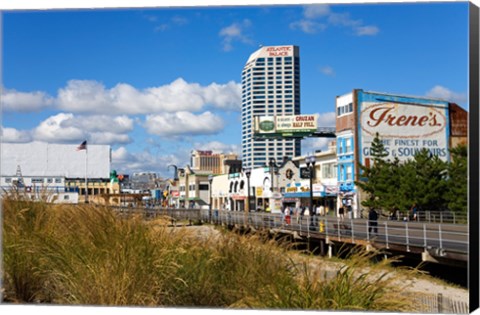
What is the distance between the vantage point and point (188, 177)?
95.5 m

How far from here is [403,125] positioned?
41375mm

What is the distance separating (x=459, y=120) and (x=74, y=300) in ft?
114

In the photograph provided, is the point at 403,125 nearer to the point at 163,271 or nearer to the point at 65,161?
the point at 65,161

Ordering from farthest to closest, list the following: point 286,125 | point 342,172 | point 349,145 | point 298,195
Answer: point 286,125 < point 298,195 < point 342,172 < point 349,145

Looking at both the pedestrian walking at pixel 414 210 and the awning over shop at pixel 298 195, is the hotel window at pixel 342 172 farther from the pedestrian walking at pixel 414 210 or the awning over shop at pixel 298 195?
the pedestrian walking at pixel 414 210

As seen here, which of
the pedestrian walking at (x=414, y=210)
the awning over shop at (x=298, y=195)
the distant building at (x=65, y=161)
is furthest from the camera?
the awning over shop at (x=298, y=195)

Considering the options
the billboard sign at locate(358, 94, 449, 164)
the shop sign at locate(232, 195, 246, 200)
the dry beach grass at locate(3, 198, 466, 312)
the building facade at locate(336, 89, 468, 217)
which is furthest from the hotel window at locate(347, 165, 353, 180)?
the dry beach grass at locate(3, 198, 466, 312)

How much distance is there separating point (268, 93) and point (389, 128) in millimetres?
93501

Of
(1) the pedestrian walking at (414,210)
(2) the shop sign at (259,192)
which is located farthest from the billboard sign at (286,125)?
(1) the pedestrian walking at (414,210)

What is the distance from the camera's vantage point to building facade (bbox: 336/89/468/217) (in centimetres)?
3934

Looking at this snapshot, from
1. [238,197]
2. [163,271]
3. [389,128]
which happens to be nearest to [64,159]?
[389,128]

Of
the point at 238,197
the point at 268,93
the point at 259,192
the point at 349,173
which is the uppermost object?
the point at 268,93

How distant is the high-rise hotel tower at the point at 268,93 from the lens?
126 m

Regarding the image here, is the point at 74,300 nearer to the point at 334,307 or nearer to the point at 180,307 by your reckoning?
the point at 180,307
